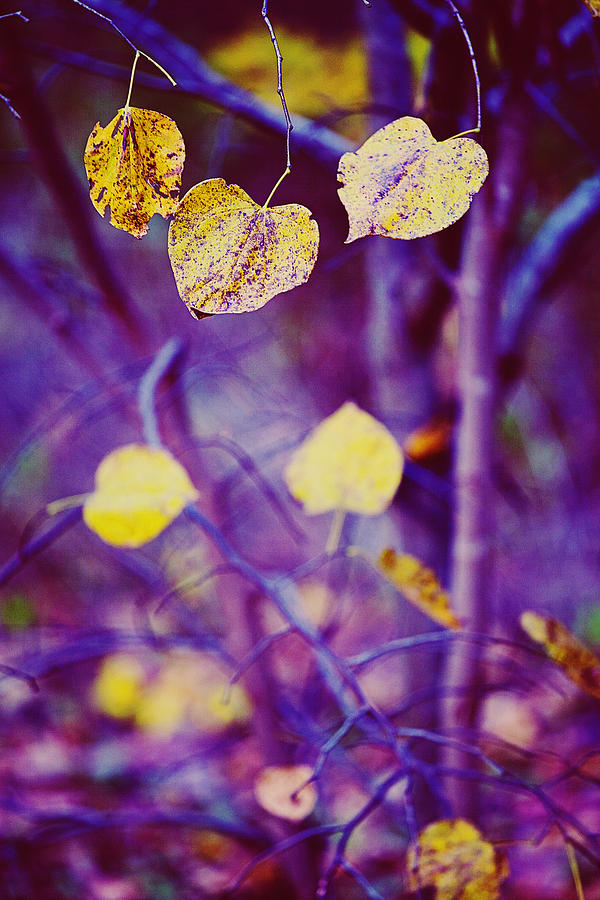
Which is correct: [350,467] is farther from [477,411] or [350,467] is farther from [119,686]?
[119,686]

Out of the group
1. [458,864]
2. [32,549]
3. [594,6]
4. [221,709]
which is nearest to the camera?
[594,6]

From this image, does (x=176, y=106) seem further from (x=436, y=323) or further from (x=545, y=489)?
(x=545, y=489)

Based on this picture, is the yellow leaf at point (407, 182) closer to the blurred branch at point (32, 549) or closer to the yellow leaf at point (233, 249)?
the yellow leaf at point (233, 249)

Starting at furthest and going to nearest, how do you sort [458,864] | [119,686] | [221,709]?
1. [119,686]
2. [221,709]
3. [458,864]

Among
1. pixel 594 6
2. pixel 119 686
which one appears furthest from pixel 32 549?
pixel 119 686

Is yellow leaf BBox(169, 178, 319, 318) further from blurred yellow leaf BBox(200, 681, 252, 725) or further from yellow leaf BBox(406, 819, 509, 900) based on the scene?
blurred yellow leaf BBox(200, 681, 252, 725)

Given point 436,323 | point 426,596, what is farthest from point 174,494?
point 436,323
